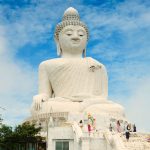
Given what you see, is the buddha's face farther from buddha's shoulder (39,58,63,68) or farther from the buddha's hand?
the buddha's hand

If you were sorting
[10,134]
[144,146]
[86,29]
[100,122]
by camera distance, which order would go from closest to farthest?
[144,146]
[10,134]
[100,122]
[86,29]

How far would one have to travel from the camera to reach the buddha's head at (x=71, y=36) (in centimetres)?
3284

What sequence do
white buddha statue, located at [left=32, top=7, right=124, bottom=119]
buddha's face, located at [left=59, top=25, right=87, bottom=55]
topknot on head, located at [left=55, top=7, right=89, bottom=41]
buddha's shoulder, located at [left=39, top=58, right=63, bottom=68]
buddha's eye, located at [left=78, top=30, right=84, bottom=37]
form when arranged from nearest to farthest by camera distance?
white buddha statue, located at [left=32, top=7, right=124, bottom=119] < buddha's shoulder, located at [left=39, top=58, right=63, bottom=68] < buddha's face, located at [left=59, top=25, right=87, bottom=55] < buddha's eye, located at [left=78, top=30, right=84, bottom=37] < topknot on head, located at [left=55, top=7, right=89, bottom=41]

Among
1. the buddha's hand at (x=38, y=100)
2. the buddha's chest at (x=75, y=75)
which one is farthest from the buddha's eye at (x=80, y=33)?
the buddha's hand at (x=38, y=100)

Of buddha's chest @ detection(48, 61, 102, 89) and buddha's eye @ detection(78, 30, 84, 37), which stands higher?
buddha's eye @ detection(78, 30, 84, 37)

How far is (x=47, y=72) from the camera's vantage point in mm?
32406

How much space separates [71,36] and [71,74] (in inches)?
118

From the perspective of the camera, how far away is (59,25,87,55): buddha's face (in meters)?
32.8

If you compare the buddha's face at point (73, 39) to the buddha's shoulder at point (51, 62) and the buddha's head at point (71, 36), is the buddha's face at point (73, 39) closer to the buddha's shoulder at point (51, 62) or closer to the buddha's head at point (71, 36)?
the buddha's head at point (71, 36)

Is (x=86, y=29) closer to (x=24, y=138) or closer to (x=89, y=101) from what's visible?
(x=89, y=101)

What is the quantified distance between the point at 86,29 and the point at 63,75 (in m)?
4.40

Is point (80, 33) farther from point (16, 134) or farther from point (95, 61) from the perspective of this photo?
point (16, 134)

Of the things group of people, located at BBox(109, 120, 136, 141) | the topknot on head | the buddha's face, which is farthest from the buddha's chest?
group of people, located at BBox(109, 120, 136, 141)

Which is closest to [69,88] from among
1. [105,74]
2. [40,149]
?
[105,74]
